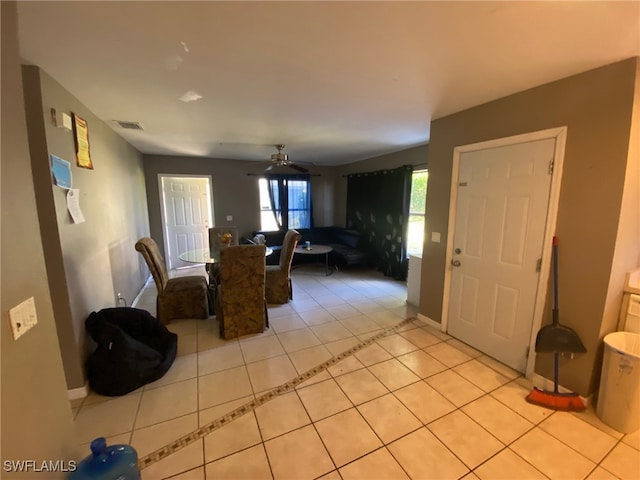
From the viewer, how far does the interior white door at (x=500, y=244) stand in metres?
2.17

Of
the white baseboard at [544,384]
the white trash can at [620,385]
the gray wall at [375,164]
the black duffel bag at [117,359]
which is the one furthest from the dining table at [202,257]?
the white trash can at [620,385]

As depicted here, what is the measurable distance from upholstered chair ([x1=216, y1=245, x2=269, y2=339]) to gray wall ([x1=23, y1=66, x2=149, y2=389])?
1.09 m

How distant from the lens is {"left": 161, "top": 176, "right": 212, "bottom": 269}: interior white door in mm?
5570

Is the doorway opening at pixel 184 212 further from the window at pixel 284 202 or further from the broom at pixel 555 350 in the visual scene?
the broom at pixel 555 350

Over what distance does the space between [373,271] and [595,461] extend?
13.5 ft

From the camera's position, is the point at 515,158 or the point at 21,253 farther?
the point at 515,158

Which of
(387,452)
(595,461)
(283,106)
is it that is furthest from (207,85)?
(595,461)

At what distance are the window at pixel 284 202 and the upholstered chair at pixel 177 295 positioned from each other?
9.98ft

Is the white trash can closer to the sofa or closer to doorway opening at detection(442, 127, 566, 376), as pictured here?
doorway opening at detection(442, 127, 566, 376)

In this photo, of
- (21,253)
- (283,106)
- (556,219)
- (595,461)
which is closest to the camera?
(21,253)

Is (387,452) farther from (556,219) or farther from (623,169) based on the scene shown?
(623,169)

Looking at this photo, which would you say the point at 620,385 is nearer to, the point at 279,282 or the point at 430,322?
the point at 430,322

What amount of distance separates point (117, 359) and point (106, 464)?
44.9 inches

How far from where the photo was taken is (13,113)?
0.97 m
